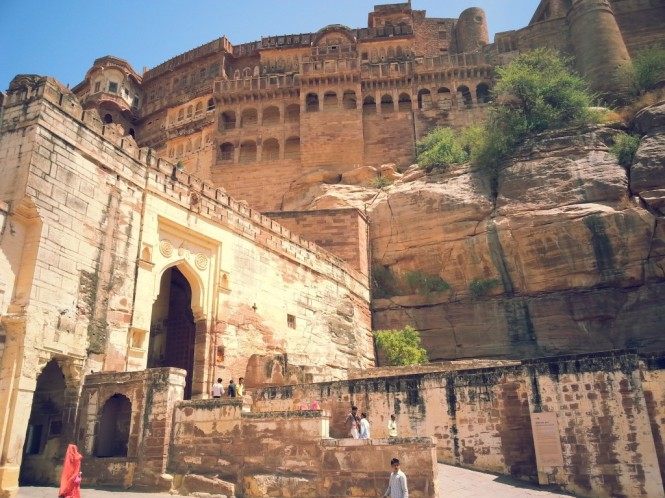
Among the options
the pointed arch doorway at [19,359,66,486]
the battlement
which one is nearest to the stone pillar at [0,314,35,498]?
the pointed arch doorway at [19,359,66,486]

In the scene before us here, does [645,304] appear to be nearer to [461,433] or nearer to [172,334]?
[461,433]

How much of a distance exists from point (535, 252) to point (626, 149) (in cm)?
476

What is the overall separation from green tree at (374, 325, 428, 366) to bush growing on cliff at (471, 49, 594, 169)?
7214 mm

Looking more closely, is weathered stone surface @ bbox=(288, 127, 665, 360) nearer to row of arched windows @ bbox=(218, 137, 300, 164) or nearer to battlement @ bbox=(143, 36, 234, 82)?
row of arched windows @ bbox=(218, 137, 300, 164)

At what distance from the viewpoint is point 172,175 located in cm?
1456

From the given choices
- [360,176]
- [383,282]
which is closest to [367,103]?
[360,176]

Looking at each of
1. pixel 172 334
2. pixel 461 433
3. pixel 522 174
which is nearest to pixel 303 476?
pixel 461 433

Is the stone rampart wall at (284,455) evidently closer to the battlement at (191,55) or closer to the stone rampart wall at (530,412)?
the stone rampart wall at (530,412)

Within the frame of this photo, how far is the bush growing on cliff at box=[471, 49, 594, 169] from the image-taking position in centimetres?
2248

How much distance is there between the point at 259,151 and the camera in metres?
32.3

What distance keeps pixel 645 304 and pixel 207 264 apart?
13.6 metres

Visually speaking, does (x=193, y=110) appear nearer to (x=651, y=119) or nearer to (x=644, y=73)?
(x=644, y=73)

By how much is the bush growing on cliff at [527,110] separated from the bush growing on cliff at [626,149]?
249 centimetres

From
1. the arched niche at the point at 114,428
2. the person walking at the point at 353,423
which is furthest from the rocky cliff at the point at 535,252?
the arched niche at the point at 114,428
